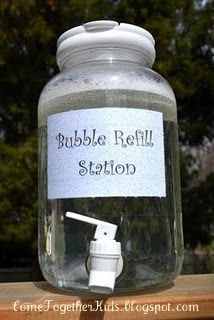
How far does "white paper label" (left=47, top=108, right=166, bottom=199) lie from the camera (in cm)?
42

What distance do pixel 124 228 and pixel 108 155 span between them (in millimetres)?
76

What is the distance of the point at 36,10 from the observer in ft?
6.14

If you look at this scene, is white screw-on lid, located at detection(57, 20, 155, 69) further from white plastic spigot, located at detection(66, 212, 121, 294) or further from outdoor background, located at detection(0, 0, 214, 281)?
outdoor background, located at detection(0, 0, 214, 281)

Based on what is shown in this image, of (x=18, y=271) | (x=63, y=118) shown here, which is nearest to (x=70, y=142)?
(x=63, y=118)

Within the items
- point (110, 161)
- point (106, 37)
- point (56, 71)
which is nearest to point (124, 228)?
point (110, 161)

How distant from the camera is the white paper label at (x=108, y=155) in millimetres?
420

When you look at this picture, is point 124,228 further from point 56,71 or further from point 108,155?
point 56,71

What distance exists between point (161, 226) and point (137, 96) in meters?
0.13

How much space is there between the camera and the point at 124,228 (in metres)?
0.44

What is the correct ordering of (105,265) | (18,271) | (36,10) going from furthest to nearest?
(18,271) → (36,10) → (105,265)

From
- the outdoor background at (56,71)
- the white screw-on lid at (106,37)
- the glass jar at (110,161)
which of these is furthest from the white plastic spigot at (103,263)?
the outdoor background at (56,71)

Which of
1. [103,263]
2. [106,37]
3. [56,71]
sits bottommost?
[103,263]

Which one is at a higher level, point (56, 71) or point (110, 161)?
point (56, 71)

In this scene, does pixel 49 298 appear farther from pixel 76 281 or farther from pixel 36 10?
pixel 36 10
